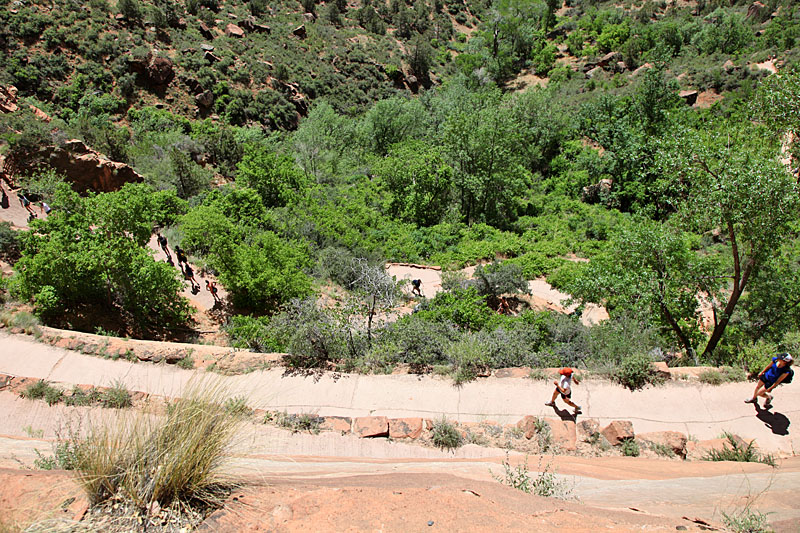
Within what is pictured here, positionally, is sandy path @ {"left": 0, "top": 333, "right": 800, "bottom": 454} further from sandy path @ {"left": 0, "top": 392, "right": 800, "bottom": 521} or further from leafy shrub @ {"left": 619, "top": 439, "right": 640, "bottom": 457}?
sandy path @ {"left": 0, "top": 392, "right": 800, "bottom": 521}

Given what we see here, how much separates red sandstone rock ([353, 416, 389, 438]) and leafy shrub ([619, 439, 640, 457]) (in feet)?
12.5

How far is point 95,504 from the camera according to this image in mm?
3365

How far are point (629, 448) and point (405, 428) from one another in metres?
3.59

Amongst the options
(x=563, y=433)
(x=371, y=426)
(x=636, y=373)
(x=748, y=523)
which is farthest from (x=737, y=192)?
(x=371, y=426)

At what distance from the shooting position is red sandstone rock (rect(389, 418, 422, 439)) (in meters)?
A: 7.24

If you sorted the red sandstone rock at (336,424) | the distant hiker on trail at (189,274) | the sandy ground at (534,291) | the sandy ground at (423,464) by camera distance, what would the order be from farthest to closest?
the sandy ground at (534,291) → the distant hiker on trail at (189,274) → the red sandstone rock at (336,424) → the sandy ground at (423,464)

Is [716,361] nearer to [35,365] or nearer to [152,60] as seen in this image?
[35,365]

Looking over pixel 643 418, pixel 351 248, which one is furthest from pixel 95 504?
pixel 351 248

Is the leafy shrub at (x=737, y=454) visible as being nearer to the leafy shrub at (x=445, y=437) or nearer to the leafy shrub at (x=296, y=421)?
the leafy shrub at (x=445, y=437)

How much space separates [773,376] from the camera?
7.47 metres

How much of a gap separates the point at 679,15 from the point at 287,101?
142ft

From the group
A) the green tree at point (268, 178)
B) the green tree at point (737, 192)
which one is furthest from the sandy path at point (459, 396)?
the green tree at point (268, 178)

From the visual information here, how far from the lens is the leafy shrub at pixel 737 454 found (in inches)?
257

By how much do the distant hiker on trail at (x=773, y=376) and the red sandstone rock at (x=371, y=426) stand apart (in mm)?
6533
